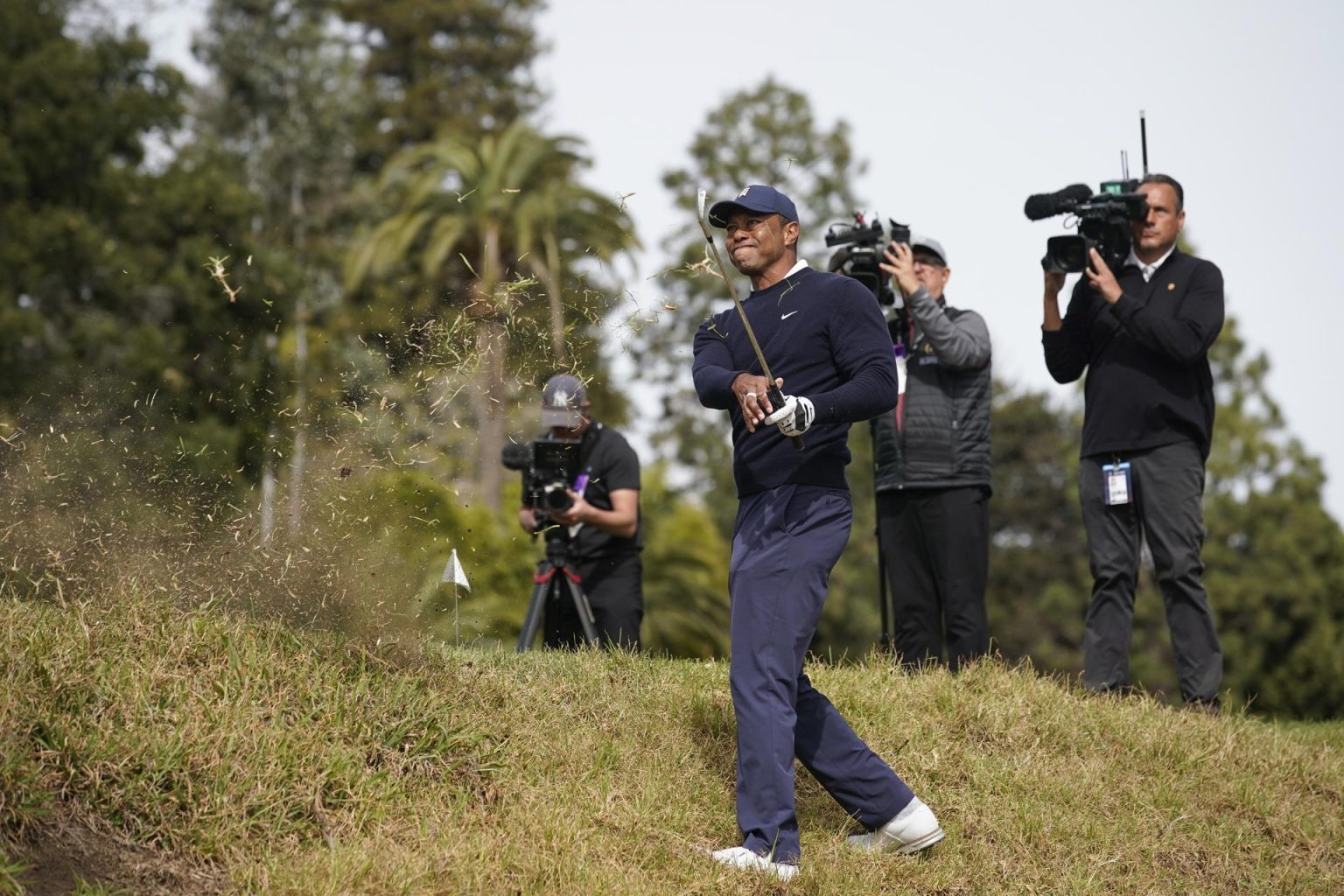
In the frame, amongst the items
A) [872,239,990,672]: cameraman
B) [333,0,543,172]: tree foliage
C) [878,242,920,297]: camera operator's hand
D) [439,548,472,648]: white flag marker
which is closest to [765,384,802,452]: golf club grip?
[439,548,472,648]: white flag marker

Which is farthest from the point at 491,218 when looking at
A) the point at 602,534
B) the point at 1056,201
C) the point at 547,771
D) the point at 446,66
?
the point at 547,771

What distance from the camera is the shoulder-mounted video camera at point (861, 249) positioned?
933 cm

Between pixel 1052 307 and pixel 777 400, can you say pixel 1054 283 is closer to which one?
pixel 1052 307

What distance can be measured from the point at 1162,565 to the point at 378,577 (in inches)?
166

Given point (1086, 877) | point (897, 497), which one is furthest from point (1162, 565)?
point (1086, 877)

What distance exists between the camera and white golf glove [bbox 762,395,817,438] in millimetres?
5461

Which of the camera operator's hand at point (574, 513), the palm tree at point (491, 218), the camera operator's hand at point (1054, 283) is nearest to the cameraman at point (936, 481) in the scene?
the camera operator's hand at point (1054, 283)

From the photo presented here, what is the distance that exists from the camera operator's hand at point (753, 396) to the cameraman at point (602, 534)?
395cm

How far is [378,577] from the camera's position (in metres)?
7.27

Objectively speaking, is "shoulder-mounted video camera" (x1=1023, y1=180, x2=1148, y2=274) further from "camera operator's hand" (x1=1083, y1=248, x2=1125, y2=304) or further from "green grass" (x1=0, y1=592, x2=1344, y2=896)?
"green grass" (x1=0, y1=592, x2=1344, y2=896)

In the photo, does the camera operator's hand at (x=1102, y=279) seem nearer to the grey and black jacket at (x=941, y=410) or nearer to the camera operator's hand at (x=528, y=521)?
the grey and black jacket at (x=941, y=410)

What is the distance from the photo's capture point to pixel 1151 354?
866cm

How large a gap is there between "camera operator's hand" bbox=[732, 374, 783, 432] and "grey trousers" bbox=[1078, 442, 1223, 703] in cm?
320

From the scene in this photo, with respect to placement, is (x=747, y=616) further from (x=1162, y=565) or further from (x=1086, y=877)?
(x=1162, y=565)
